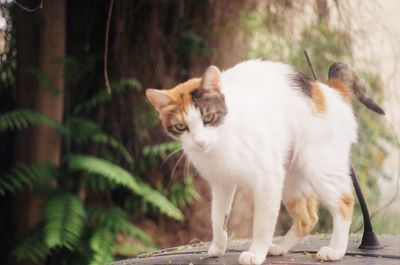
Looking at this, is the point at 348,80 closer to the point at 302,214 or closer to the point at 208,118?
the point at 302,214

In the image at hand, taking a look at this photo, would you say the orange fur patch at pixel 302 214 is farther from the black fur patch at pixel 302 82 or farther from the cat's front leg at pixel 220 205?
the black fur patch at pixel 302 82

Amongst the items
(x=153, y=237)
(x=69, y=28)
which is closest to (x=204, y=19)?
(x=69, y=28)

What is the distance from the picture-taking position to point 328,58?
3.58 m

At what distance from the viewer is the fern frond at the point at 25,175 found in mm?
3061

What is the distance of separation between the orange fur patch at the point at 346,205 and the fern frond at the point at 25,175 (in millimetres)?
1781

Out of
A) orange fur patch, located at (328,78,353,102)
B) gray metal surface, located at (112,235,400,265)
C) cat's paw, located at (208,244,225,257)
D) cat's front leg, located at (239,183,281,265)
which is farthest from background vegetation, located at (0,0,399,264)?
cat's front leg, located at (239,183,281,265)

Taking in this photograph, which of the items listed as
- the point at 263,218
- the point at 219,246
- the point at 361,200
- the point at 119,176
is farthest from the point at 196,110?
the point at 119,176

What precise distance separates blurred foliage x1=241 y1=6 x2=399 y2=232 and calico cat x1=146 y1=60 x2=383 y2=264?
112 cm

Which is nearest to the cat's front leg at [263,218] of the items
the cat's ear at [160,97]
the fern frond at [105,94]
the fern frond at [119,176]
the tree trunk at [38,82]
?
the cat's ear at [160,97]

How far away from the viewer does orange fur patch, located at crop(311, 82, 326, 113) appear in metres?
1.84

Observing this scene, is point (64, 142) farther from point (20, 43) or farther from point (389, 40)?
point (389, 40)

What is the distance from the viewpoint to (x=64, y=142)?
3465 mm

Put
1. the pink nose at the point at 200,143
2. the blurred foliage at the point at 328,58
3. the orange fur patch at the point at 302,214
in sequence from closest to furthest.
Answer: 1. the pink nose at the point at 200,143
2. the orange fur patch at the point at 302,214
3. the blurred foliage at the point at 328,58

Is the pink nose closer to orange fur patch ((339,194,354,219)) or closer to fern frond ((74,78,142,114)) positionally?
orange fur patch ((339,194,354,219))
